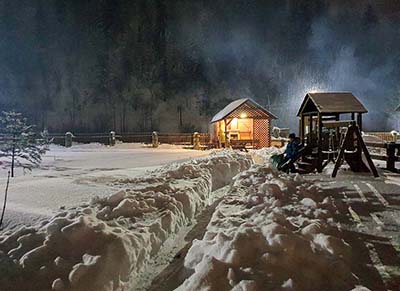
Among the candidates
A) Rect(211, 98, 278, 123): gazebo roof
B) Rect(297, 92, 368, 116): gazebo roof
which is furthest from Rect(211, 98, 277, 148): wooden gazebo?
Rect(297, 92, 368, 116): gazebo roof

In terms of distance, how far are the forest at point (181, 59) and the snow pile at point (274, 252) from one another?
1626 inches

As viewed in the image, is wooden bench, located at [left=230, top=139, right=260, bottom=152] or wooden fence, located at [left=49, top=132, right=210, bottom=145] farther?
wooden fence, located at [left=49, top=132, right=210, bottom=145]

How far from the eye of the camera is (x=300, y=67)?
51.6 metres

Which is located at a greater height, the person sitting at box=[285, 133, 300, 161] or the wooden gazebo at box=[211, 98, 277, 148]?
the wooden gazebo at box=[211, 98, 277, 148]

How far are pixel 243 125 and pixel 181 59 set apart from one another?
22.7 meters

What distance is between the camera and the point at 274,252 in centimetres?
403

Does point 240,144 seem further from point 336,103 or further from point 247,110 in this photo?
point 336,103

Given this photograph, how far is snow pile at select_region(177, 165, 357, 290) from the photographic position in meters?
3.53

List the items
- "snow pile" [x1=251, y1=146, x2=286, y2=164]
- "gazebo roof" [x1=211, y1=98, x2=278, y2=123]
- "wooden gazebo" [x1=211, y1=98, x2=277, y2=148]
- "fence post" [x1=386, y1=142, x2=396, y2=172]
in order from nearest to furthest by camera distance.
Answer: "fence post" [x1=386, y1=142, x2=396, y2=172]
"snow pile" [x1=251, y1=146, x2=286, y2=164]
"gazebo roof" [x1=211, y1=98, x2=278, y2=123]
"wooden gazebo" [x1=211, y1=98, x2=277, y2=148]

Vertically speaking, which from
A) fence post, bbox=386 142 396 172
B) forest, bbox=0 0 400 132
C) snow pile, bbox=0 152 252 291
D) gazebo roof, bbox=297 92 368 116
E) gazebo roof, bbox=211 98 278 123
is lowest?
snow pile, bbox=0 152 252 291

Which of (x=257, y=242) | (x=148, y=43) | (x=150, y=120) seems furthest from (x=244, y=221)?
(x=148, y=43)

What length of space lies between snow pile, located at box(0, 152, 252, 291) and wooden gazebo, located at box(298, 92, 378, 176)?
573cm

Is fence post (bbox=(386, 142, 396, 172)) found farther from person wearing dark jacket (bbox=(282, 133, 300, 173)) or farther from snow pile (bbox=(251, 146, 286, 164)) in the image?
snow pile (bbox=(251, 146, 286, 164))

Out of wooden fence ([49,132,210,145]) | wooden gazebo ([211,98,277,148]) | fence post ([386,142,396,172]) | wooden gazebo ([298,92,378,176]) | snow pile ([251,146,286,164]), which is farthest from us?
wooden fence ([49,132,210,145])
